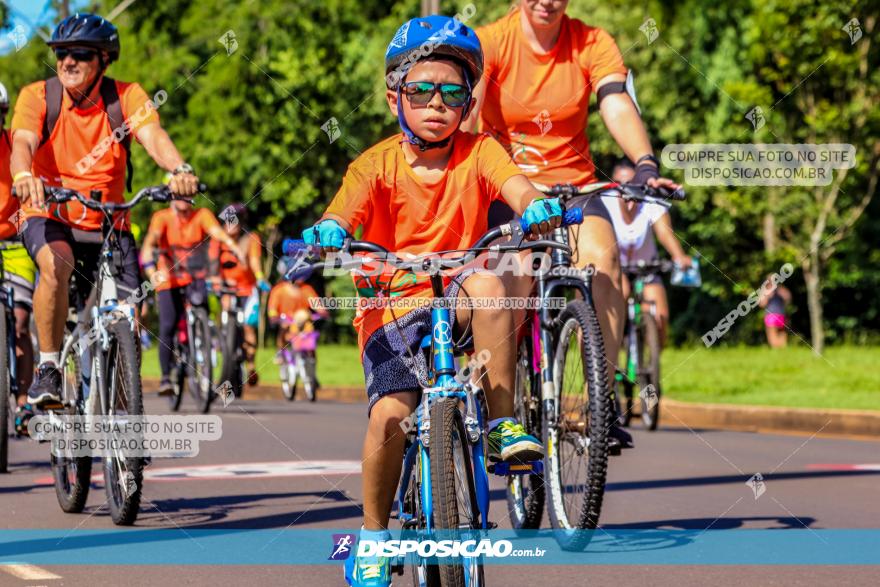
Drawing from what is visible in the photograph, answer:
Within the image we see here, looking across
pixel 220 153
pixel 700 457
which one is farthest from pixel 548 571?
pixel 220 153

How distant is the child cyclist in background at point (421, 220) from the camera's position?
4.62 m

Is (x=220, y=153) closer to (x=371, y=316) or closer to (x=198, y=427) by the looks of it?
(x=198, y=427)

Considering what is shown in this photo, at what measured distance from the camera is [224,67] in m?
31.3

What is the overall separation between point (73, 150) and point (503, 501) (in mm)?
2684

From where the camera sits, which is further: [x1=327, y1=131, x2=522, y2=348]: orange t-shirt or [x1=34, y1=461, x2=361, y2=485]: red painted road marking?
[x1=34, y1=461, x2=361, y2=485]: red painted road marking

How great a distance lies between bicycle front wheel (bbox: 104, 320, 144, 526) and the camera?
667 centimetres

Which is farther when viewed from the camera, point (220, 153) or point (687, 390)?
point (220, 153)

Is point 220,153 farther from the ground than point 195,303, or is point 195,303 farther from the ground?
point 220,153

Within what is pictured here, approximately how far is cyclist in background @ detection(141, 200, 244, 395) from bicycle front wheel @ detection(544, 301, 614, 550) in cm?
801

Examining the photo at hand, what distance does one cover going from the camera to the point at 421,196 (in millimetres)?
4941

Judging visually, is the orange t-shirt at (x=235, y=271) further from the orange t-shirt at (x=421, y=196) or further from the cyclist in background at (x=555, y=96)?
the orange t-shirt at (x=421, y=196)

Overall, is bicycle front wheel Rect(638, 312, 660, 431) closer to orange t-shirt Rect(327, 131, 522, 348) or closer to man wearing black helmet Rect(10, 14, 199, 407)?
man wearing black helmet Rect(10, 14, 199, 407)

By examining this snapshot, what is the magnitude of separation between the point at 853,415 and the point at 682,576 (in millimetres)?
7229

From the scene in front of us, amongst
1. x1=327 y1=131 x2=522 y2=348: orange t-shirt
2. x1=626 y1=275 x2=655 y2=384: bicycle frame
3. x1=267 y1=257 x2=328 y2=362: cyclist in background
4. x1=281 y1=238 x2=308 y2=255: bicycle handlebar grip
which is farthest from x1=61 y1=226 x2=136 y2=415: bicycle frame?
x1=267 y1=257 x2=328 y2=362: cyclist in background
